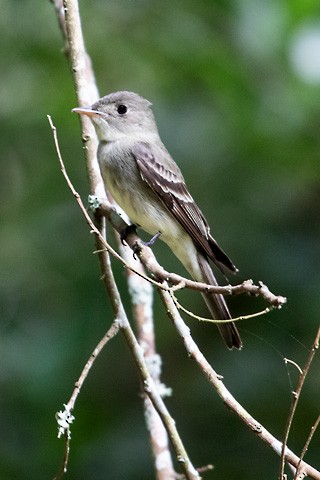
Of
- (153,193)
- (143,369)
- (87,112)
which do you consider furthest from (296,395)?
(153,193)

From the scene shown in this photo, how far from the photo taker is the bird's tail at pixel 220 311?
369cm

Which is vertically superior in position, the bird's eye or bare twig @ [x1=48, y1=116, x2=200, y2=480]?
the bird's eye

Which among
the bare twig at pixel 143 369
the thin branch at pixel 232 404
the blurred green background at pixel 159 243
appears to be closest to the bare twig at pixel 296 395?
the thin branch at pixel 232 404

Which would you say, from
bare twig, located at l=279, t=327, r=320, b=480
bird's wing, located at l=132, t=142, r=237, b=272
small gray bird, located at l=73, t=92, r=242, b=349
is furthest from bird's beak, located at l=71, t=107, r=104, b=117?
bare twig, located at l=279, t=327, r=320, b=480

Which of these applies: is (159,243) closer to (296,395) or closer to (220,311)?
(220,311)

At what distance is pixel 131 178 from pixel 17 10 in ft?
5.08

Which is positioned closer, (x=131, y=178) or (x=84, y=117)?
(x=84, y=117)

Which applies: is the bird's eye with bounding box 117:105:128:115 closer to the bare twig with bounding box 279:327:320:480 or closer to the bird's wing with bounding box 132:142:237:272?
the bird's wing with bounding box 132:142:237:272

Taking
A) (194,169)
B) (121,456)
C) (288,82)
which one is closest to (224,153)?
(194,169)

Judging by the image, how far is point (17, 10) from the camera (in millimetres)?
5117

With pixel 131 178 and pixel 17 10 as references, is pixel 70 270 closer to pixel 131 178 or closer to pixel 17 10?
pixel 131 178

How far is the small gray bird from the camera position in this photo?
13.5 feet

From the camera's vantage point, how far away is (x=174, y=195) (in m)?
4.26

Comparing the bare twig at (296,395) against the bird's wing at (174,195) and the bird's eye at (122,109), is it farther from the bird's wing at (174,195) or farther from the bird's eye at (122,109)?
the bird's eye at (122,109)
